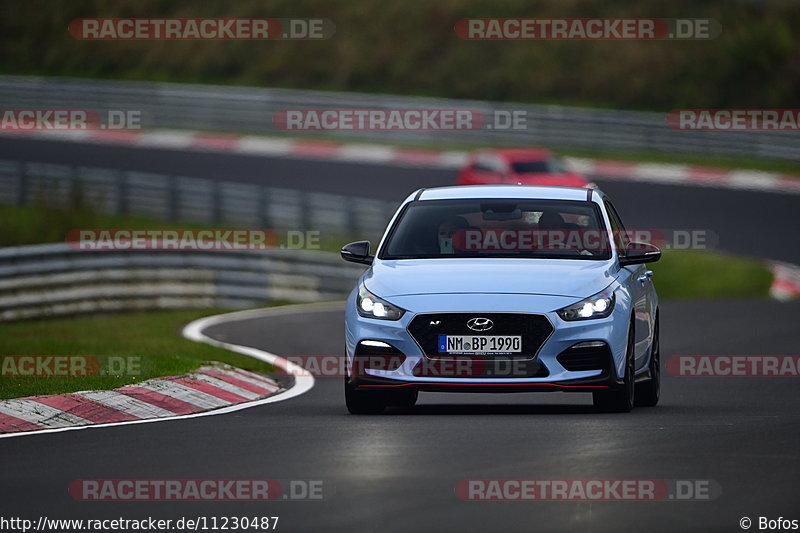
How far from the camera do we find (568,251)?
42.3 feet

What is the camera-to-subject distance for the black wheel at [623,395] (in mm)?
12273

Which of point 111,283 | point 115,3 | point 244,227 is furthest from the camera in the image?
point 115,3

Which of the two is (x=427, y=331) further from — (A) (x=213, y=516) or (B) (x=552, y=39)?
(B) (x=552, y=39)

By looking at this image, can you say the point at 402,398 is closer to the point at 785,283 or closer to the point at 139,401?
the point at 139,401

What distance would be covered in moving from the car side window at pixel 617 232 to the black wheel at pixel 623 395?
106cm

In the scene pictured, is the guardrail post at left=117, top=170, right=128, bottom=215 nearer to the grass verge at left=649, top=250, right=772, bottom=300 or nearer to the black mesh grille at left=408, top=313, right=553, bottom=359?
the grass verge at left=649, top=250, right=772, bottom=300

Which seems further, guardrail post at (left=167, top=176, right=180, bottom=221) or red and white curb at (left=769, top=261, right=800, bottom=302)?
guardrail post at (left=167, top=176, right=180, bottom=221)

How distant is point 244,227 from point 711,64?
71.2 ft

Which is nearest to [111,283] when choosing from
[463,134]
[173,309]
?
[173,309]

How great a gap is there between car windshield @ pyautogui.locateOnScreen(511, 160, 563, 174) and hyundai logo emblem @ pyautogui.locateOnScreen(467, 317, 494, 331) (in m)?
23.4

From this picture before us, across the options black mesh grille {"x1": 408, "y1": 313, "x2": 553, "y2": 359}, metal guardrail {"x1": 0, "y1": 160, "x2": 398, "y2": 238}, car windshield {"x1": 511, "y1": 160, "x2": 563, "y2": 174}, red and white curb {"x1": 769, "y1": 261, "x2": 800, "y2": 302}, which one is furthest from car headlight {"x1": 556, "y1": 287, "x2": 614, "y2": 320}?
car windshield {"x1": 511, "y1": 160, "x2": 563, "y2": 174}

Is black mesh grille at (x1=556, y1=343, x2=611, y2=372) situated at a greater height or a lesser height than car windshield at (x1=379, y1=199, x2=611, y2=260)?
lesser

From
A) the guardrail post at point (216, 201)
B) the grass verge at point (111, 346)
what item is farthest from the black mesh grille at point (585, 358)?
the guardrail post at point (216, 201)

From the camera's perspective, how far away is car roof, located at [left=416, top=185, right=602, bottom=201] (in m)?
13.3
